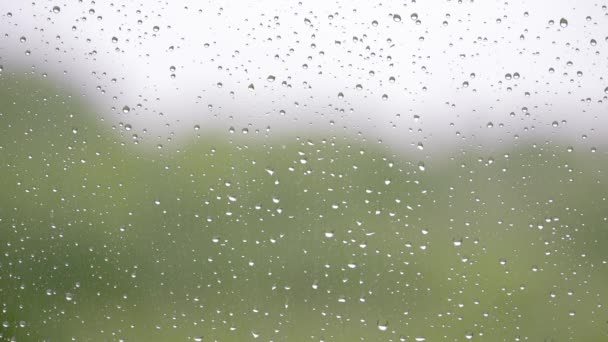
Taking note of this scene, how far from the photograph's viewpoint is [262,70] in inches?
42.2

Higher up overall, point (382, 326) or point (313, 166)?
point (313, 166)

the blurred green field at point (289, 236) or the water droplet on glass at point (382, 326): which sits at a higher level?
the blurred green field at point (289, 236)

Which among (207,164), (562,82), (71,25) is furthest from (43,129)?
(562,82)

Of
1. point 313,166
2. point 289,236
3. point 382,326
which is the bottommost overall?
point 382,326

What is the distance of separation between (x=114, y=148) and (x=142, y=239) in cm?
20

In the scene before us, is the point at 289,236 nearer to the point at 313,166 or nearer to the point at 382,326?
the point at 313,166

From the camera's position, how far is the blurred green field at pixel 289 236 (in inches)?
41.5

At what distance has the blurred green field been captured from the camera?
41.5 inches

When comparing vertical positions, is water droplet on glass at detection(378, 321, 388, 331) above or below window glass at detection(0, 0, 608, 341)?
below

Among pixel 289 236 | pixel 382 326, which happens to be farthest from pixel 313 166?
pixel 382 326

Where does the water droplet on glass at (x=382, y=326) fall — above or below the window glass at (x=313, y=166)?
below

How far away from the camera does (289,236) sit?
1.08 metres

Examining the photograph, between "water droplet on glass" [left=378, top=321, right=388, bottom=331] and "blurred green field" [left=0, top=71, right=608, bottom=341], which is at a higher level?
"blurred green field" [left=0, top=71, right=608, bottom=341]

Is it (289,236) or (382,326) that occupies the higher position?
(289,236)
